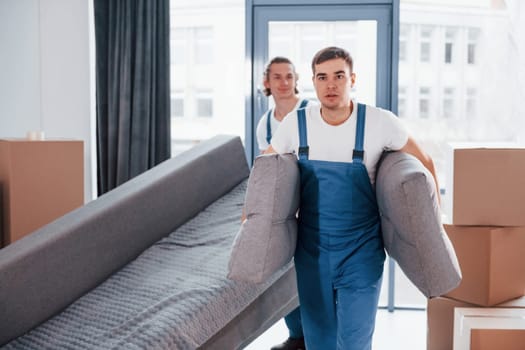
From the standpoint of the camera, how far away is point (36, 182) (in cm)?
298

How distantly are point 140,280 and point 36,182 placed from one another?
1.01m

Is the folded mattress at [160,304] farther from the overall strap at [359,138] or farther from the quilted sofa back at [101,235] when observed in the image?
the overall strap at [359,138]

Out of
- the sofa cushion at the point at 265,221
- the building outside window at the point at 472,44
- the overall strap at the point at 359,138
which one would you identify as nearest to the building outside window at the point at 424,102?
the building outside window at the point at 472,44

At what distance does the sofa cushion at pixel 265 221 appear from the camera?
1.94 meters

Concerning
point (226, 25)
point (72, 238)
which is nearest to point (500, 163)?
point (72, 238)

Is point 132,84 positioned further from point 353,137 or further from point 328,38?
point 353,137

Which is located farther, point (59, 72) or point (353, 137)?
point (59, 72)

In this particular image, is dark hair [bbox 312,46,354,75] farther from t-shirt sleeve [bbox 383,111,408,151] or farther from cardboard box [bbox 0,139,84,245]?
cardboard box [bbox 0,139,84,245]

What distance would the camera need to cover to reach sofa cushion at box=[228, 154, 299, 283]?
1.94 metres

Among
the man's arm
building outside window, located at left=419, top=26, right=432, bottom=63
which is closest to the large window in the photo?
building outside window, located at left=419, top=26, right=432, bottom=63

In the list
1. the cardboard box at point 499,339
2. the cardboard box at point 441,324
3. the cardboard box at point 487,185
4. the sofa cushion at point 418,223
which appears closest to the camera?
the sofa cushion at point 418,223

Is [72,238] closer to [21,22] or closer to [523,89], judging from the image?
[21,22]

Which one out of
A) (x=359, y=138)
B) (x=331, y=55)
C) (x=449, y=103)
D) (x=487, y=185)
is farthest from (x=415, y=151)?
(x=449, y=103)

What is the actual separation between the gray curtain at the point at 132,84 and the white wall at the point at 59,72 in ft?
0.56
